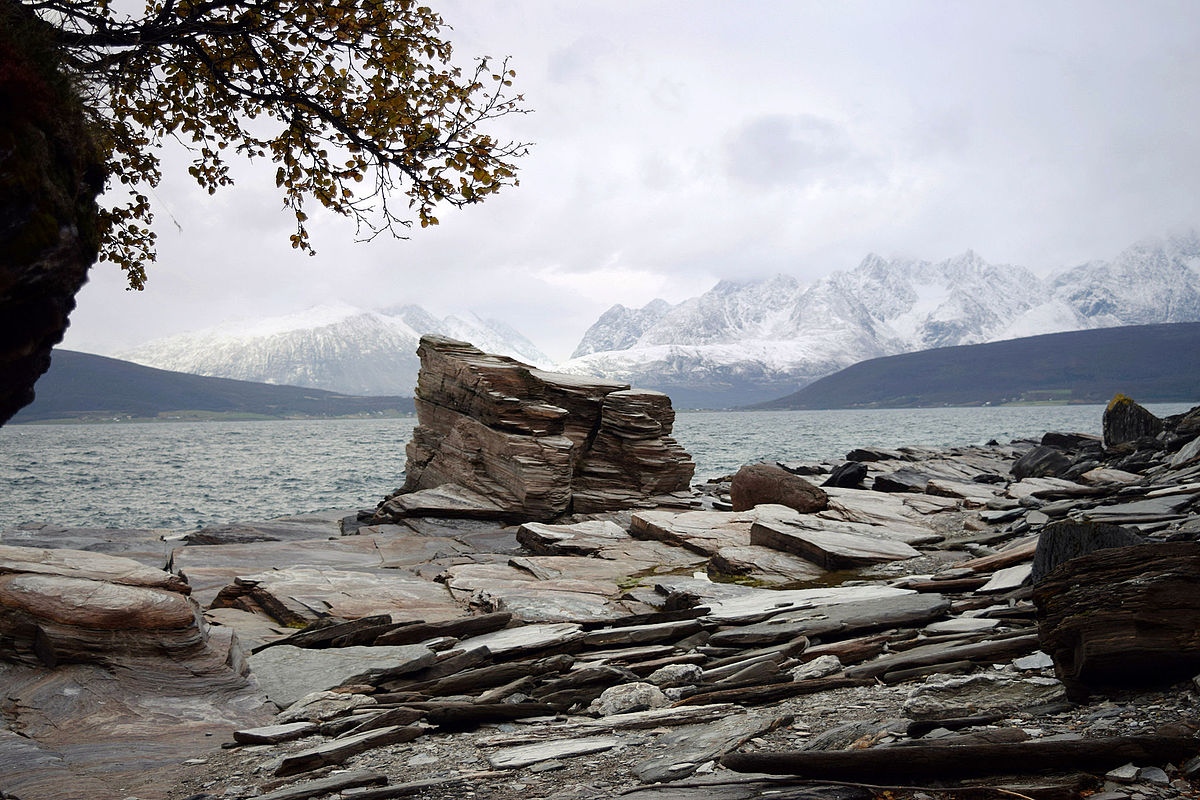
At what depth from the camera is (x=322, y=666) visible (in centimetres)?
1062

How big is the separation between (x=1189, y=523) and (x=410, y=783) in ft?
37.5

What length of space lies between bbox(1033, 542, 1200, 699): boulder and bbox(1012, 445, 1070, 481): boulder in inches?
1059

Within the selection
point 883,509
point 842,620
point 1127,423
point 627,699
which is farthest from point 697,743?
point 1127,423

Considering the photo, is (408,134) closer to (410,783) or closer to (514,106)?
(514,106)

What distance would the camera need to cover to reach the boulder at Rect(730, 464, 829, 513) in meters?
22.0

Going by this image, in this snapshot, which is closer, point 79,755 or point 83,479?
point 79,755

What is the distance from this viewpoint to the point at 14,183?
18.3 feet

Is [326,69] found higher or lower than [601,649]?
higher

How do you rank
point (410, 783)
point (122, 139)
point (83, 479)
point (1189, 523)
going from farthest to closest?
point (83, 479) < point (1189, 523) < point (122, 139) < point (410, 783)

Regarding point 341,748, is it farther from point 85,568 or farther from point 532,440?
point 532,440

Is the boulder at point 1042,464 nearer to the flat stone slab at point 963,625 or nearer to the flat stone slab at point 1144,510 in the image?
the flat stone slab at point 1144,510

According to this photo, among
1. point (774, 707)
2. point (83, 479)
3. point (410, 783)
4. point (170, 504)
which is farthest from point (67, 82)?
point (83, 479)

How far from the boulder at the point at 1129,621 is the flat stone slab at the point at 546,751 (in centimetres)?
373

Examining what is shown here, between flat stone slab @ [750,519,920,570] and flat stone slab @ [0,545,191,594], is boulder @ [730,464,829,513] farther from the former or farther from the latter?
flat stone slab @ [0,545,191,594]
